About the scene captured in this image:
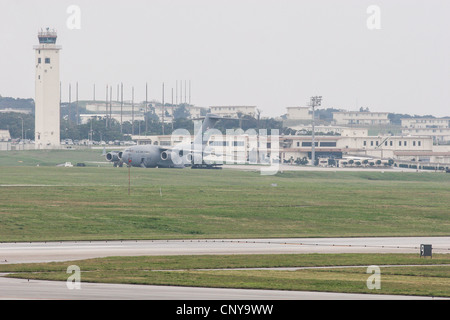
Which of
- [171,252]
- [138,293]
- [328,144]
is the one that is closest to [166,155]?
[171,252]

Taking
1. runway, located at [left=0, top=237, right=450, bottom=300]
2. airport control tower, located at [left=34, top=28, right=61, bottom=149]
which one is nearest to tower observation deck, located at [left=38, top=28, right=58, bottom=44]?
airport control tower, located at [left=34, top=28, right=61, bottom=149]

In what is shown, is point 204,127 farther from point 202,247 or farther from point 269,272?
point 269,272

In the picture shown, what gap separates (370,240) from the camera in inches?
2120

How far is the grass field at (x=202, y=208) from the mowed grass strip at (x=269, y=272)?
41.1 ft

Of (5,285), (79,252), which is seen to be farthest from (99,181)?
(5,285)

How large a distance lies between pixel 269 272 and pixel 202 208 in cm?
3028

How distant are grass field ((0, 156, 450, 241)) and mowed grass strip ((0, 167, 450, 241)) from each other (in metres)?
0.07

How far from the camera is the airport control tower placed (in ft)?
561

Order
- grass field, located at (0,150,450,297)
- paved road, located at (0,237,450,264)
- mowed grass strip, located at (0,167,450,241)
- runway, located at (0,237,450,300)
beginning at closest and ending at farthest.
A: runway, located at (0,237,450,300)
grass field, located at (0,150,450,297)
paved road, located at (0,237,450,264)
mowed grass strip, located at (0,167,450,241)

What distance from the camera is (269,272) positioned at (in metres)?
38.1

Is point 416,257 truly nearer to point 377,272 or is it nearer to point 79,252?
point 377,272

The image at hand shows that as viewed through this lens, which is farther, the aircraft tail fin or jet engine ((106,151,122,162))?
the aircraft tail fin

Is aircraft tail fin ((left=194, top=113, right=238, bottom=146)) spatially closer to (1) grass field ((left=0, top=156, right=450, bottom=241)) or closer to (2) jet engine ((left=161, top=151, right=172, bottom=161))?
(2) jet engine ((left=161, top=151, right=172, bottom=161))
